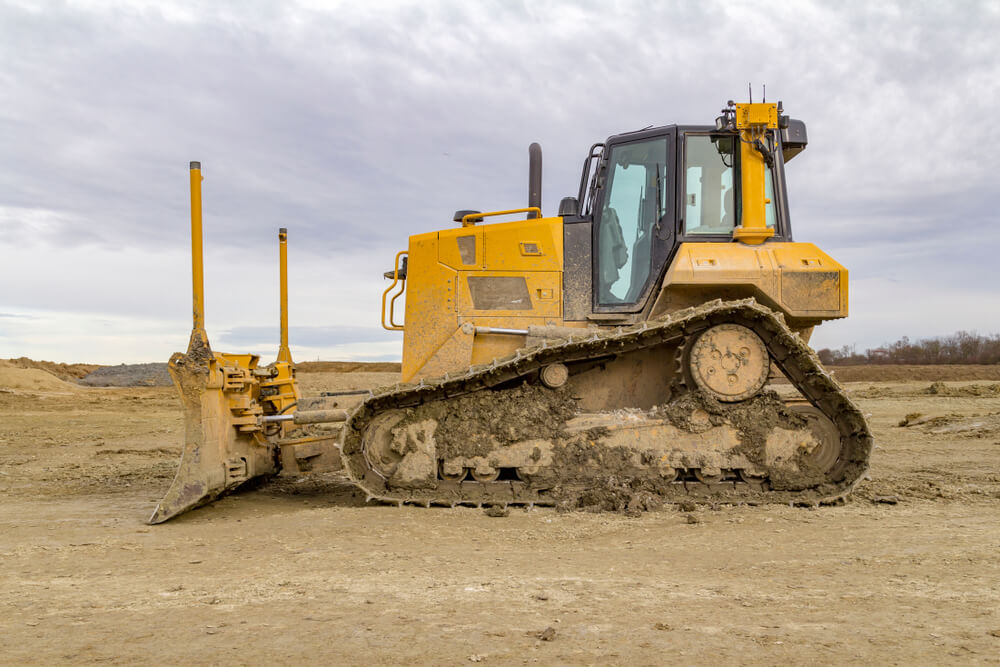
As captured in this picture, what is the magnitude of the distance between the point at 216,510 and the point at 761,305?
16.3ft

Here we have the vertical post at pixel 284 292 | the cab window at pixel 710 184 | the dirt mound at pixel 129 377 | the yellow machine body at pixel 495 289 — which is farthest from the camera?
the dirt mound at pixel 129 377

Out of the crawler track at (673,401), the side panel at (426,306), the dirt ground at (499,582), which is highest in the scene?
the side panel at (426,306)

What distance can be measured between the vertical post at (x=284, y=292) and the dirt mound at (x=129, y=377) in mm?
25474

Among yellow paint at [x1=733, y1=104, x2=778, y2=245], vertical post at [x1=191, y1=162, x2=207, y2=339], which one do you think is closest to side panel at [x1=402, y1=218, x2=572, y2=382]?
yellow paint at [x1=733, y1=104, x2=778, y2=245]

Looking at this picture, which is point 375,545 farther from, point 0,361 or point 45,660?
point 0,361

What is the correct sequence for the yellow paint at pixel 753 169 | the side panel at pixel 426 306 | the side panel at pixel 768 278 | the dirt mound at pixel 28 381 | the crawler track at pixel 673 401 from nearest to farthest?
the crawler track at pixel 673 401 → the side panel at pixel 768 278 → the yellow paint at pixel 753 169 → the side panel at pixel 426 306 → the dirt mound at pixel 28 381

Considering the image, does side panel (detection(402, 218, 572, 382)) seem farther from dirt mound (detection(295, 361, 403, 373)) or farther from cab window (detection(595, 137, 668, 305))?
dirt mound (detection(295, 361, 403, 373))

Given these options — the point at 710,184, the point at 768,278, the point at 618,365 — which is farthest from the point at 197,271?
the point at 768,278

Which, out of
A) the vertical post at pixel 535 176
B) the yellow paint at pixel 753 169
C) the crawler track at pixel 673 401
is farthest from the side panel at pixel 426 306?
the yellow paint at pixel 753 169

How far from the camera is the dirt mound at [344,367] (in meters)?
37.5

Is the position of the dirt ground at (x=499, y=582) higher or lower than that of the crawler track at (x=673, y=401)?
lower

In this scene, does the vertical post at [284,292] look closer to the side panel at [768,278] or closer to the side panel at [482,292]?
the side panel at [482,292]

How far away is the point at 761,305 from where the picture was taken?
6250mm

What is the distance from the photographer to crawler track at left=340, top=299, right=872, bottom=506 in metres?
6.28
